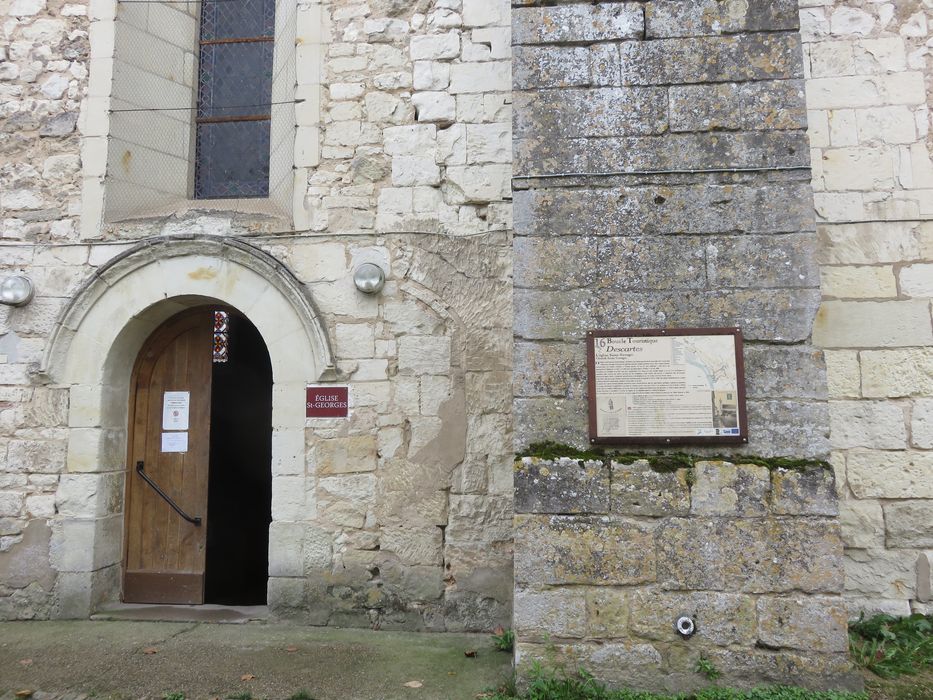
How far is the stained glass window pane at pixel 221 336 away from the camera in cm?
476

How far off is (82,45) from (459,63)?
8.91 feet

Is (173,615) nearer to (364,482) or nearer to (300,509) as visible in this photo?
(300,509)

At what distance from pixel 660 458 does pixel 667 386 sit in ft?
1.03

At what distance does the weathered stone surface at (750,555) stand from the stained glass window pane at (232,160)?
3751 mm

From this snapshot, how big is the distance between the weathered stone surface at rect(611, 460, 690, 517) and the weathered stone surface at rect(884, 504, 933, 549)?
1948 mm

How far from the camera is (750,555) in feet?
8.91

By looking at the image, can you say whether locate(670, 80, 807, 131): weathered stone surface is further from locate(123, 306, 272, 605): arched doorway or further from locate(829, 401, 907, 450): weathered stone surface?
locate(123, 306, 272, 605): arched doorway

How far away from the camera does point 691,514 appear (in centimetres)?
276

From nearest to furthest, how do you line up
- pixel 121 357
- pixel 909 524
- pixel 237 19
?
pixel 909 524 < pixel 121 357 < pixel 237 19

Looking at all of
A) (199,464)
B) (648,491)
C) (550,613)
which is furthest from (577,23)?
(199,464)

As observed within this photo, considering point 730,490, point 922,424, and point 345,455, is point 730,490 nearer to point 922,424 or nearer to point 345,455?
point 922,424

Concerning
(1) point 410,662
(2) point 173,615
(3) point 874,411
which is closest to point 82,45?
(2) point 173,615

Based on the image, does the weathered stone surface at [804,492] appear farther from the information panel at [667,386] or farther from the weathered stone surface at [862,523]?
the weathered stone surface at [862,523]

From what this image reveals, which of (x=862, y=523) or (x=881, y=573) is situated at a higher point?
(x=862, y=523)
